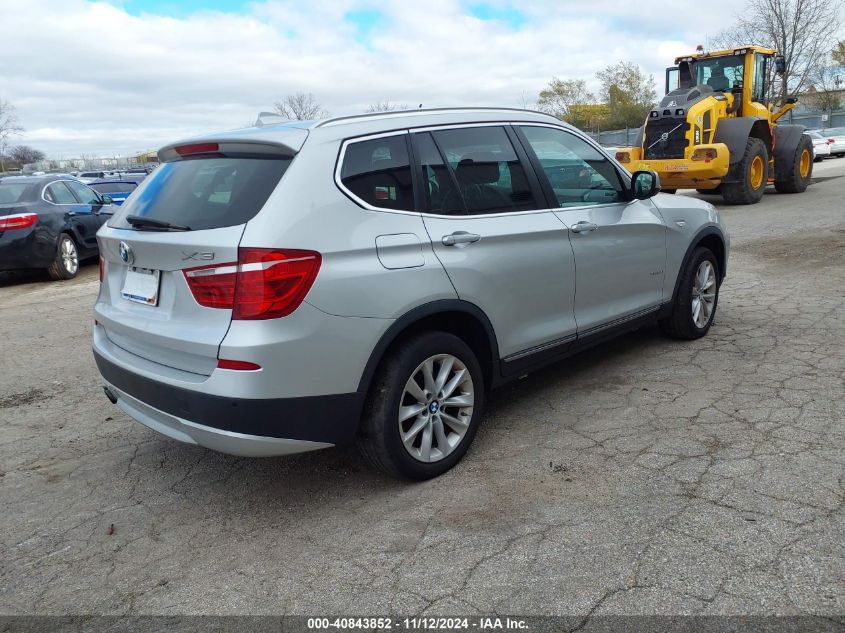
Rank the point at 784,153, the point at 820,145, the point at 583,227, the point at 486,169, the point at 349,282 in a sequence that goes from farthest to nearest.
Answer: the point at 820,145, the point at 784,153, the point at 583,227, the point at 486,169, the point at 349,282

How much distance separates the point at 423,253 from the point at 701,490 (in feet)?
5.42

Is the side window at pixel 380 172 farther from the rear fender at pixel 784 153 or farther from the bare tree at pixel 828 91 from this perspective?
the bare tree at pixel 828 91

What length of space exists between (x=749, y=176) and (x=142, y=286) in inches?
532

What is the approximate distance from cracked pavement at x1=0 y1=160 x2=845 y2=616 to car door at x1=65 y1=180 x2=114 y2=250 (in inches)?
249

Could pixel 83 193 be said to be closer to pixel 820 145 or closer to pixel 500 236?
pixel 500 236

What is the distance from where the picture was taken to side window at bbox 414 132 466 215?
3.49 meters

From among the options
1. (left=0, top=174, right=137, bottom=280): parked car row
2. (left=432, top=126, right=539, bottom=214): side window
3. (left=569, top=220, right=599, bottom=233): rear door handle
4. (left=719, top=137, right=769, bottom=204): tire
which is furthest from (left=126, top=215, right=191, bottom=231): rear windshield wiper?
(left=719, top=137, right=769, bottom=204): tire

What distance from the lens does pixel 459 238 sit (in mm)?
3465

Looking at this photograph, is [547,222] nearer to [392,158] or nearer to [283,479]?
[392,158]

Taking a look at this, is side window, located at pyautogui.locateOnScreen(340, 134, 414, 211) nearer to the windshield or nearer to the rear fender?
the windshield

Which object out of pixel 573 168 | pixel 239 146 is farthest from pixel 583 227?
pixel 239 146

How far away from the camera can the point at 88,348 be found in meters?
6.40

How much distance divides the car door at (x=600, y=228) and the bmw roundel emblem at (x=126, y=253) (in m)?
2.21

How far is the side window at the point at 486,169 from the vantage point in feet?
12.0
